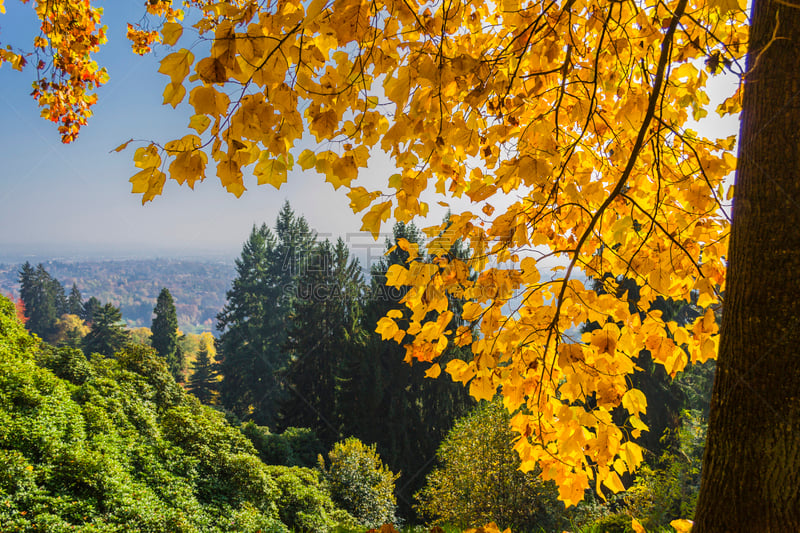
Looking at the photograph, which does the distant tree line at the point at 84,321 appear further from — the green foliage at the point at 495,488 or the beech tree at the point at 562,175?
the beech tree at the point at 562,175

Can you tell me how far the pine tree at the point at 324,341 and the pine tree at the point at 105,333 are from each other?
17.8 meters

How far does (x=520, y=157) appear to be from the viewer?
4.02 ft

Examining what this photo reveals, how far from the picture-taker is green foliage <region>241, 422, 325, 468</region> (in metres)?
11.6

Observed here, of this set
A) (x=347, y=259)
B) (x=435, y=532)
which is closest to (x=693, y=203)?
(x=435, y=532)

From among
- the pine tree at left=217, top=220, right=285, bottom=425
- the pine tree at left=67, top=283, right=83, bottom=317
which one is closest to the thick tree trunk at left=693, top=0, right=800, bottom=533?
the pine tree at left=217, top=220, right=285, bottom=425

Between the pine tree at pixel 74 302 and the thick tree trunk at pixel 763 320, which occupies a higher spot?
the thick tree trunk at pixel 763 320

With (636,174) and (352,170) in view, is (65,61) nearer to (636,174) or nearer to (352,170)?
(352,170)

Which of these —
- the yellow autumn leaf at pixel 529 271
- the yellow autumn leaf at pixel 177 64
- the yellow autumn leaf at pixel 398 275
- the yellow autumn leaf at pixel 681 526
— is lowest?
the yellow autumn leaf at pixel 681 526

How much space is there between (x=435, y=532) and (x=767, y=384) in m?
1.22

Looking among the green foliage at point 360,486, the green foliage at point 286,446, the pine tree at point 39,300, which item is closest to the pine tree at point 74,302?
the pine tree at point 39,300

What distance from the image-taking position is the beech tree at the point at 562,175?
81 cm

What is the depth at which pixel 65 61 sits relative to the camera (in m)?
2.92

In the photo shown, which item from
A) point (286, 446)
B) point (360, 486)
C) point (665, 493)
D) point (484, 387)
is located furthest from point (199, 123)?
point (286, 446)

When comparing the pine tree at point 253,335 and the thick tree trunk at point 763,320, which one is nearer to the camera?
the thick tree trunk at point 763,320
